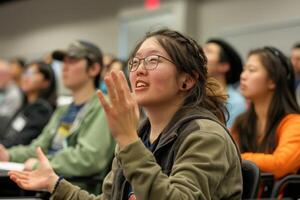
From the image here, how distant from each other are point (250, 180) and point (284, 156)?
28.4 inches

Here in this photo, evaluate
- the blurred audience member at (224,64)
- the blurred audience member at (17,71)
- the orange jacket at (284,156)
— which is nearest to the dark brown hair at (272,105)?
the orange jacket at (284,156)

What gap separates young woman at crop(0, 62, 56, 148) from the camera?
3.50 meters

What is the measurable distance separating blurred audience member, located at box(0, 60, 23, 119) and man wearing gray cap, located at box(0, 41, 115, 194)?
251 cm

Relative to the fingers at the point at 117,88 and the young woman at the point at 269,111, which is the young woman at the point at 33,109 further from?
the fingers at the point at 117,88

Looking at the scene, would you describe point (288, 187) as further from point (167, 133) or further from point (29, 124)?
point (29, 124)

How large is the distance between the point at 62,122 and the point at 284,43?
3.12 metres

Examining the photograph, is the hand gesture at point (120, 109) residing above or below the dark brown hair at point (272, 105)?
above

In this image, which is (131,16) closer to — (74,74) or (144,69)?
(74,74)

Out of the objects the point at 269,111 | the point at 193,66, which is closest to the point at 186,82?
the point at 193,66

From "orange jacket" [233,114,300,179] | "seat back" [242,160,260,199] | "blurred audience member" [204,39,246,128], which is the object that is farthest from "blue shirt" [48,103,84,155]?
"seat back" [242,160,260,199]

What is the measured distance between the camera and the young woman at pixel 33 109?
11.5 feet

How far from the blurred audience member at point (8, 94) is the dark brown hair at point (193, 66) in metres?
4.18

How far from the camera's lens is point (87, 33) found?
8266 millimetres

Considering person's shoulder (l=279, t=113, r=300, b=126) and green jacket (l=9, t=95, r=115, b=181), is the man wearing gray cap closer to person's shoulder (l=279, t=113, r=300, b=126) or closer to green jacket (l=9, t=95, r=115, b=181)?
green jacket (l=9, t=95, r=115, b=181)
